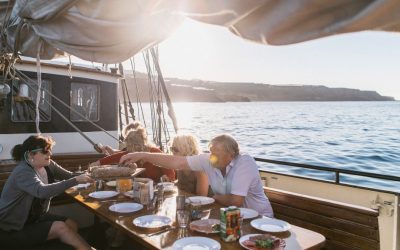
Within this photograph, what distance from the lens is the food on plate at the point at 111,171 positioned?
361 centimetres

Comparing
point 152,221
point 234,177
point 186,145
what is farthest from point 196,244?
point 186,145

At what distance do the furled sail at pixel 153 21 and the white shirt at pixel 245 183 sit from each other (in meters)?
1.46

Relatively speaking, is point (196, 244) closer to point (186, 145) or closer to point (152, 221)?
point (152, 221)

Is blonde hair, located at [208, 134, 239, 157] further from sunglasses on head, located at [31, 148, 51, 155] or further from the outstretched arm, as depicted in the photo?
sunglasses on head, located at [31, 148, 51, 155]

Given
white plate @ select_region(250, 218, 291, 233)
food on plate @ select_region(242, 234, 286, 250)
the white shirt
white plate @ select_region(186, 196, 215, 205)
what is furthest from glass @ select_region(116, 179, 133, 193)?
food on plate @ select_region(242, 234, 286, 250)

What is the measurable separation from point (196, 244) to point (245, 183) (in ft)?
3.48

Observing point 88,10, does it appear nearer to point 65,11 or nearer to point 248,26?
point 65,11

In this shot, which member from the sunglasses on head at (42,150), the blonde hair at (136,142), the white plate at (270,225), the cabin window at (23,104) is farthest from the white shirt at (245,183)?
the cabin window at (23,104)

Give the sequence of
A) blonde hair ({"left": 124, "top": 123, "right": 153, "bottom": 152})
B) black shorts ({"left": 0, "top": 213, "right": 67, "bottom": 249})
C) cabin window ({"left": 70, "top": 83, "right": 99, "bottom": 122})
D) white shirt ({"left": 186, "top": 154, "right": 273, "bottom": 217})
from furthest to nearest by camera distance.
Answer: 1. cabin window ({"left": 70, "top": 83, "right": 99, "bottom": 122})
2. blonde hair ({"left": 124, "top": 123, "right": 153, "bottom": 152})
3. white shirt ({"left": 186, "top": 154, "right": 273, "bottom": 217})
4. black shorts ({"left": 0, "top": 213, "right": 67, "bottom": 249})

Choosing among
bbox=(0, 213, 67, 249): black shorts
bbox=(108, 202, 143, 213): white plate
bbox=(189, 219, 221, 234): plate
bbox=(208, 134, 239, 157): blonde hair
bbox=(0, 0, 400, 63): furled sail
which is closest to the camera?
bbox=(0, 0, 400, 63): furled sail

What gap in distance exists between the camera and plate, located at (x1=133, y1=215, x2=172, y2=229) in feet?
8.13

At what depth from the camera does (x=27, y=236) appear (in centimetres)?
300

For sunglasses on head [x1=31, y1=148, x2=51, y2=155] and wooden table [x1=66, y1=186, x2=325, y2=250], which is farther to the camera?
sunglasses on head [x1=31, y1=148, x2=51, y2=155]

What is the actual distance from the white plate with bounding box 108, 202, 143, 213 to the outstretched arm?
2.32 ft
